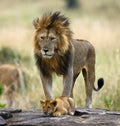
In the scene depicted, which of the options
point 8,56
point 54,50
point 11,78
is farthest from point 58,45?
point 8,56

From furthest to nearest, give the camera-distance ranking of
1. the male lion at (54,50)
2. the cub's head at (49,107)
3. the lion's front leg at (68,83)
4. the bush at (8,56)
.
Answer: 1. the bush at (8,56)
2. the lion's front leg at (68,83)
3. the male lion at (54,50)
4. the cub's head at (49,107)

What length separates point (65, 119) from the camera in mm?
7863

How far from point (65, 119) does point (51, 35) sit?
1395 millimetres

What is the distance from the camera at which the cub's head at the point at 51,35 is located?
28.9 ft

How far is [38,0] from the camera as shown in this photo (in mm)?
59469

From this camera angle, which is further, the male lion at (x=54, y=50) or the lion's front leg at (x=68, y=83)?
the lion's front leg at (x=68, y=83)

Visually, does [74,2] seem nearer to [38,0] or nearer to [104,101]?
[38,0]

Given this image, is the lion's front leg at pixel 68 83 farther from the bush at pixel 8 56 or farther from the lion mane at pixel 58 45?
the bush at pixel 8 56

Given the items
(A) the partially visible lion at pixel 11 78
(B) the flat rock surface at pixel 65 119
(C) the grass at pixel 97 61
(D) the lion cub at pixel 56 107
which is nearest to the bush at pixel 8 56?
(C) the grass at pixel 97 61

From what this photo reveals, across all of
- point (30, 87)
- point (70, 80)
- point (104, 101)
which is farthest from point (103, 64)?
point (70, 80)

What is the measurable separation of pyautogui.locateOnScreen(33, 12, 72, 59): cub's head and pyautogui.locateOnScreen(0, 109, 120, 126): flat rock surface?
2.75 feet

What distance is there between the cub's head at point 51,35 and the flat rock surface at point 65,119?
838 mm

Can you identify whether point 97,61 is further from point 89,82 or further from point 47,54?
point 47,54

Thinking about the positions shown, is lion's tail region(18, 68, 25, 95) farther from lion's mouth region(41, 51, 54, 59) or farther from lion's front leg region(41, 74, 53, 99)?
lion's mouth region(41, 51, 54, 59)
